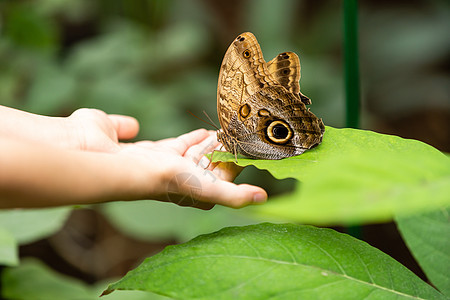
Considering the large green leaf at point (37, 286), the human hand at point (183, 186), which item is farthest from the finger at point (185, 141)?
the large green leaf at point (37, 286)

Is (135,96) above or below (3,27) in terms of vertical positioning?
below

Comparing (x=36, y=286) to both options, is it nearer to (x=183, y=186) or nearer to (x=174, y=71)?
(x=183, y=186)

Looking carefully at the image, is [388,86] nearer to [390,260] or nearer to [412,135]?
[412,135]

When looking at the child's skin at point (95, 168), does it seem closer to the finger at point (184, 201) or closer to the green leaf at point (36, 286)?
the finger at point (184, 201)

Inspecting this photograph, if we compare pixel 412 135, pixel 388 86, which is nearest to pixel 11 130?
pixel 412 135

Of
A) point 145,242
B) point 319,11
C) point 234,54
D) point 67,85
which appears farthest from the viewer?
point 319,11
